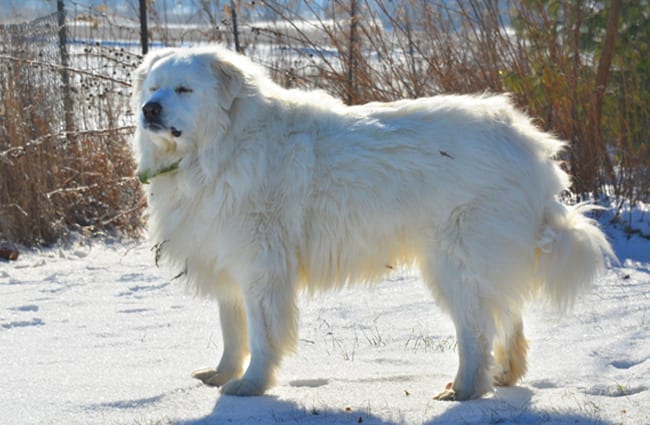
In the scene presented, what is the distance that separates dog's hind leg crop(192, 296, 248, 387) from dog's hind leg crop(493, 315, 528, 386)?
1244 millimetres

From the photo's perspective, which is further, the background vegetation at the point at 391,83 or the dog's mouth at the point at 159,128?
the background vegetation at the point at 391,83

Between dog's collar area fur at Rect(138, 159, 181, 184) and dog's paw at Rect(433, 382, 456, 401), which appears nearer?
dog's paw at Rect(433, 382, 456, 401)

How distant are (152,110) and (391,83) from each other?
3846 mm

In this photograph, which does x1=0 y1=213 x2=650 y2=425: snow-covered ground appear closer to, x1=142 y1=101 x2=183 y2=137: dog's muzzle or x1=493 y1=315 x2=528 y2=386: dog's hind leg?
x1=493 y1=315 x2=528 y2=386: dog's hind leg

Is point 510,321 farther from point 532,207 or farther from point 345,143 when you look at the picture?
point 345,143

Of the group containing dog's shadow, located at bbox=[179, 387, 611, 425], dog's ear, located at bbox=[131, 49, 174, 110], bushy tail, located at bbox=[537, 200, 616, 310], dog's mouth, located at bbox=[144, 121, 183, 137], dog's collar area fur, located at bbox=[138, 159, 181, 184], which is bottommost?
dog's shadow, located at bbox=[179, 387, 611, 425]

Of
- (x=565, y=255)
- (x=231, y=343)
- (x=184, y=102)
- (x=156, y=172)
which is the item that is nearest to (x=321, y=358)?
(x=231, y=343)

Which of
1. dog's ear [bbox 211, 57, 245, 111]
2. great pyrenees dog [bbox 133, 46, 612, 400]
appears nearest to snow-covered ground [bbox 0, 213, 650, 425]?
great pyrenees dog [bbox 133, 46, 612, 400]

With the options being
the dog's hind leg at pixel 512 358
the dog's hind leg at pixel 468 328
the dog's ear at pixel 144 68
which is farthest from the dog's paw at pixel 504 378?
the dog's ear at pixel 144 68

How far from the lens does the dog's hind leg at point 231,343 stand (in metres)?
4.00

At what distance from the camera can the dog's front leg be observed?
3.74 m

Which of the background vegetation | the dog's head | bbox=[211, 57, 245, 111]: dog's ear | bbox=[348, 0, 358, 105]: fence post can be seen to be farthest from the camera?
bbox=[348, 0, 358, 105]: fence post

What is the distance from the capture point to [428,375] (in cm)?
397

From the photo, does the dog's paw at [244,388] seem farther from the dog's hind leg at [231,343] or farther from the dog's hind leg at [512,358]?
the dog's hind leg at [512,358]
